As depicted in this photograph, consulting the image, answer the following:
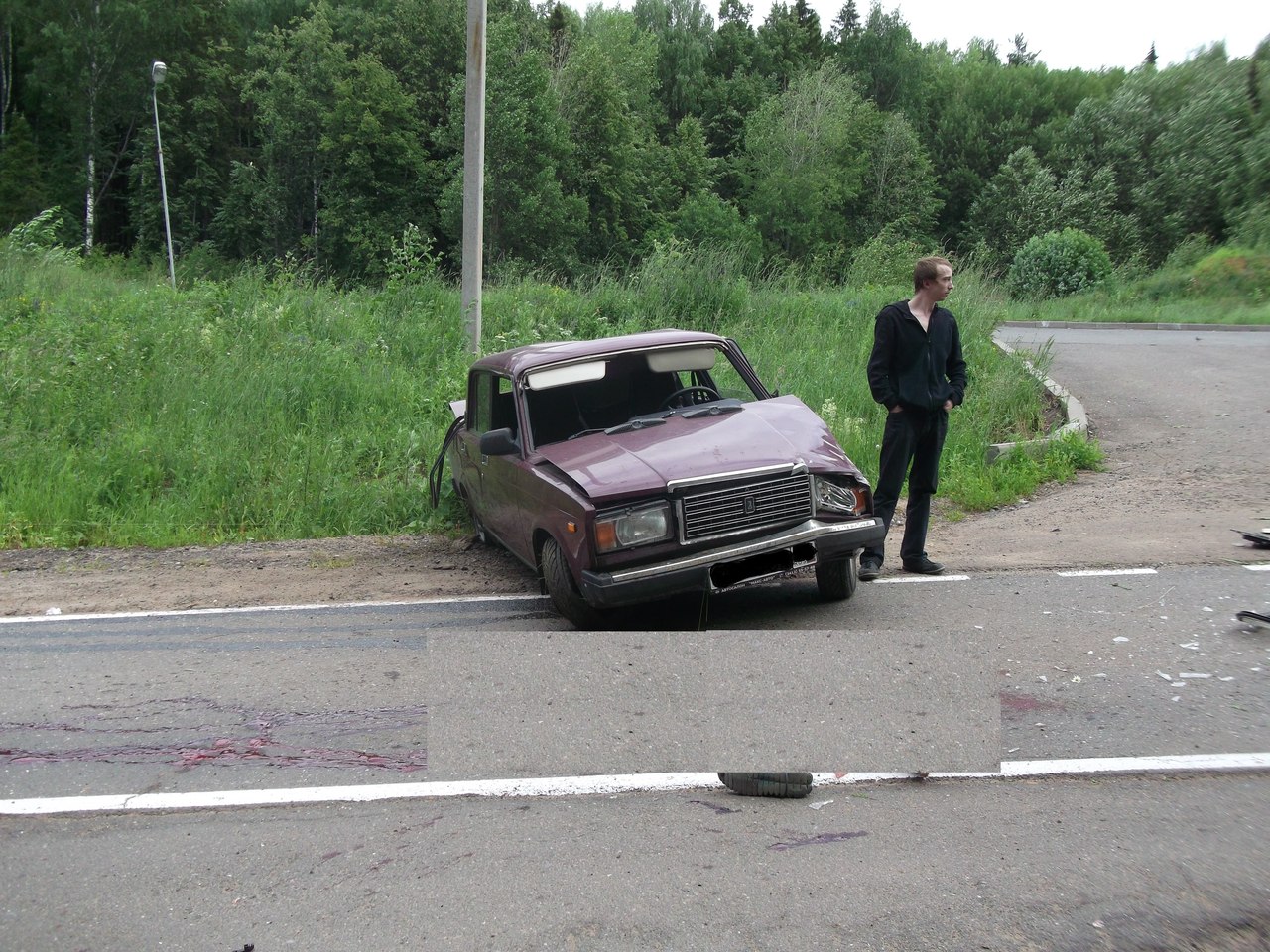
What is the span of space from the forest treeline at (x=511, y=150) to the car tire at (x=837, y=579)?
130ft

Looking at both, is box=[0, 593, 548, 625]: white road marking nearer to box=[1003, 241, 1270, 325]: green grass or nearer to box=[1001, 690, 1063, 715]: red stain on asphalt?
box=[1001, 690, 1063, 715]: red stain on asphalt

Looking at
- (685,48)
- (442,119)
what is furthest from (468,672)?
(685,48)

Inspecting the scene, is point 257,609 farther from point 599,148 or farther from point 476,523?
point 599,148

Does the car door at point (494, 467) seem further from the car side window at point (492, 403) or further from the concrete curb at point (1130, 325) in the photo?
the concrete curb at point (1130, 325)

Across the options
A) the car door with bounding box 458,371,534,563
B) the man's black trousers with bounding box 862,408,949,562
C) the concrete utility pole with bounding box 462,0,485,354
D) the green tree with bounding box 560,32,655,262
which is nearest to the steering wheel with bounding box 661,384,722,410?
the car door with bounding box 458,371,534,563

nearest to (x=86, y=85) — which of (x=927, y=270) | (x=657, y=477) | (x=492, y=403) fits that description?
(x=492, y=403)

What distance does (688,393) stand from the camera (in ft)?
24.1

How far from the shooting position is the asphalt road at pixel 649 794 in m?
3.39

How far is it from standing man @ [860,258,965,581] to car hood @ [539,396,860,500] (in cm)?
60

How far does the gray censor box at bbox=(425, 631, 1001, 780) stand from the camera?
4.45 m

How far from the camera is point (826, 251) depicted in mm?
61156

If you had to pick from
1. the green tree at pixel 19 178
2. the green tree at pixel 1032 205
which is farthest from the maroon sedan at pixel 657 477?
the green tree at pixel 19 178

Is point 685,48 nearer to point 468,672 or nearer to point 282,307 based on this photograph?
point 282,307

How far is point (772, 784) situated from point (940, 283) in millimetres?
3963
